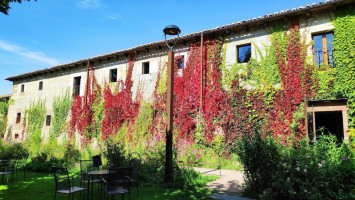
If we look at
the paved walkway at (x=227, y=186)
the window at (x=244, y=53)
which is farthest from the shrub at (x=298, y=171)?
the window at (x=244, y=53)

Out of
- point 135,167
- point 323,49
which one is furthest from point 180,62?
point 135,167

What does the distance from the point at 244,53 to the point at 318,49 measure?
321cm

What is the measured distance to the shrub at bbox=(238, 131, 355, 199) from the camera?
466cm

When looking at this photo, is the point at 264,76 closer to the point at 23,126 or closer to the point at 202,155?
the point at 202,155

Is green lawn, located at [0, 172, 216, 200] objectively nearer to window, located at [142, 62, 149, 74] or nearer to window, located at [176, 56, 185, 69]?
window, located at [176, 56, 185, 69]

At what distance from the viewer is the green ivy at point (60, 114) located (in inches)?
716

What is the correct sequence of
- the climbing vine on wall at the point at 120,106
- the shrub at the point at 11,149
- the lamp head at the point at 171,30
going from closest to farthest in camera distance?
the lamp head at the point at 171,30 < the shrub at the point at 11,149 < the climbing vine on wall at the point at 120,106

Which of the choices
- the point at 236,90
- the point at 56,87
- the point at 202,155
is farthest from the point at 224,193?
the point at 56,87

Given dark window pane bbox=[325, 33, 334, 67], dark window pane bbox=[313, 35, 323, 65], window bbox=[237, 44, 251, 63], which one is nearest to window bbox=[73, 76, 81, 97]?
window bbox=[237, 44, 251, 63]

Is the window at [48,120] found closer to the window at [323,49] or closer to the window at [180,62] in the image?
the window at [180,62]

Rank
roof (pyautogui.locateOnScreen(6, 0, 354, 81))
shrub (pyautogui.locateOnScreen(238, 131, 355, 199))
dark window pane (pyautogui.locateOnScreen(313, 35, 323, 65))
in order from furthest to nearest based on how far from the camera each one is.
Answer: dark window pane (pyautogui.locateOnScreen(313, 35, 323, 65)) < roof (pyautogui.locateOnScreen(6, 0, 354, 81)) < shrub (pyautogui.locateOnScreen(238, 131, 355, 199))

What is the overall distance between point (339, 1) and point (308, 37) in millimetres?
1640

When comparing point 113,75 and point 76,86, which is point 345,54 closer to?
point 113,75

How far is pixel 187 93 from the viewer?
12.7m
